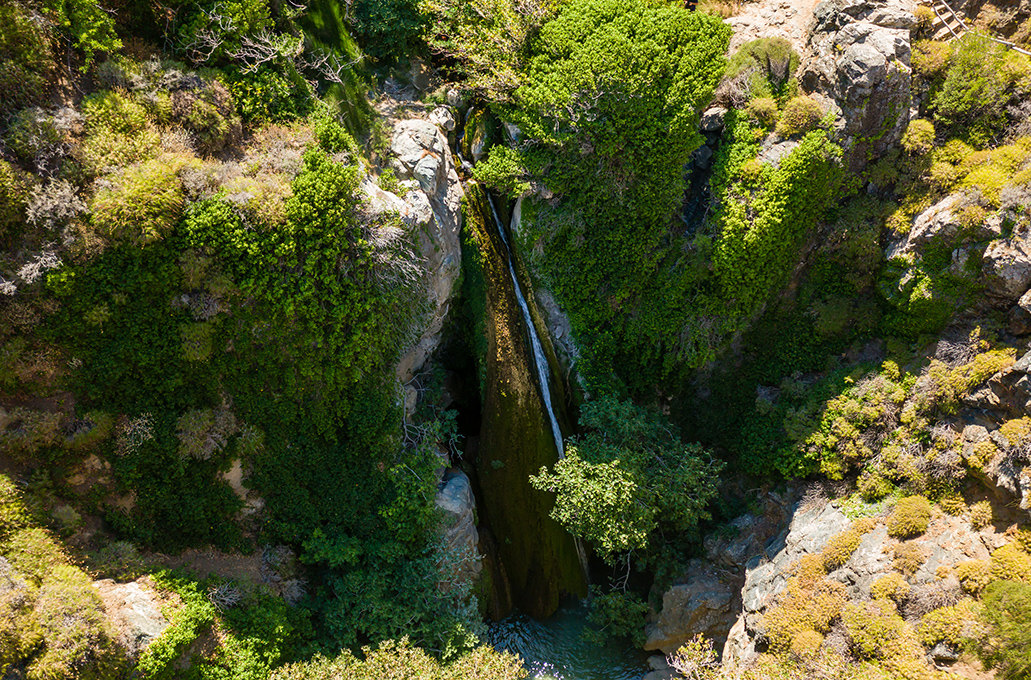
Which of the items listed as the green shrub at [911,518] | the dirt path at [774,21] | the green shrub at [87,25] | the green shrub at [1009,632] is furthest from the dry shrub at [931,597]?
the green shrub at [87,25]

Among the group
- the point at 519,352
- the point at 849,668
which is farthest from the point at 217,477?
the point at 849,668

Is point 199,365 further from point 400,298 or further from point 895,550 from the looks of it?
point 895,550

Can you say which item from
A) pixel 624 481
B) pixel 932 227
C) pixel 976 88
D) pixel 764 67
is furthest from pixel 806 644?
pixel 764 67

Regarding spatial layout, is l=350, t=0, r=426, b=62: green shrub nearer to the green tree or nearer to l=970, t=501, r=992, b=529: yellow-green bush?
the green tree

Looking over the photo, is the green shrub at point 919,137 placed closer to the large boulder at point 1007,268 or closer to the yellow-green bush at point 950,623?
the large boulder at point 1007,268

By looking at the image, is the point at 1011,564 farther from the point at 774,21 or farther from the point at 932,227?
the point at 774,21
